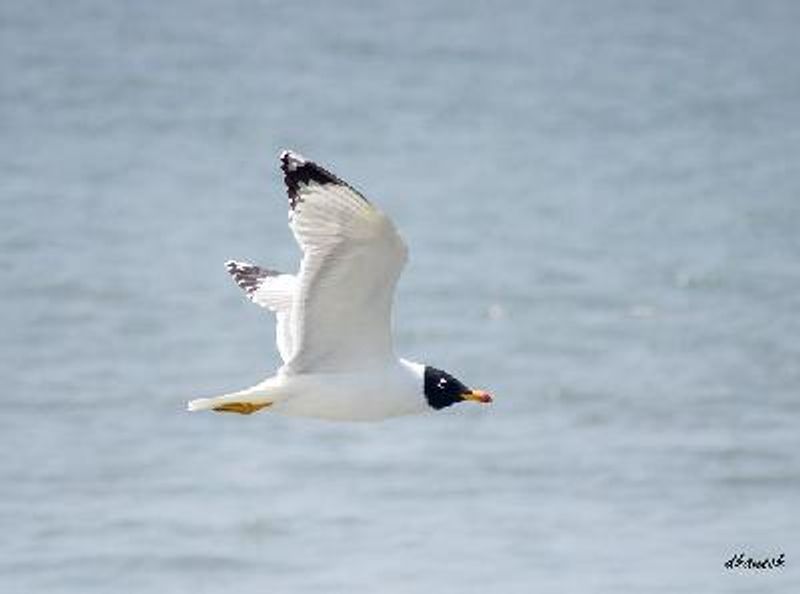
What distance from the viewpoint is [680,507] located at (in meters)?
16.2

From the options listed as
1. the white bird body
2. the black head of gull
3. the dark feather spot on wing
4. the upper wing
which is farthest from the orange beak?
the dark feather spot on wing

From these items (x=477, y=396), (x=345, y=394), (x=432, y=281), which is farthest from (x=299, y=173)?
(x=432, y=281)

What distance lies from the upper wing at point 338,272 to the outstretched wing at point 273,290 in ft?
0.98

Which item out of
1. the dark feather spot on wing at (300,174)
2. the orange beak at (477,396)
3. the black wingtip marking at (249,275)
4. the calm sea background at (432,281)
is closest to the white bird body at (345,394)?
the orange beak at (477,396)

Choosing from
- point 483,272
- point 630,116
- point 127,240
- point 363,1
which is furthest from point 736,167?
point 363,1

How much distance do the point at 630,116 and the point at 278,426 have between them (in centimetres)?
1487

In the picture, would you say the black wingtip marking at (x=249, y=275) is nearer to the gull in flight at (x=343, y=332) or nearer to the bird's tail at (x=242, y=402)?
the gull in flight at (x=343, y=332)

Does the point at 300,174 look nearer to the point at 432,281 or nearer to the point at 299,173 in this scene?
the point at 299,173

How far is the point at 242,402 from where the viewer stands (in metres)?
9.34

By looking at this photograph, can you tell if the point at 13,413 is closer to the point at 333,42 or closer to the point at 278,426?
the point at 278,426

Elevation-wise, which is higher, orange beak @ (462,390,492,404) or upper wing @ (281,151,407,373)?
upper wing @ (281,151,407,373)

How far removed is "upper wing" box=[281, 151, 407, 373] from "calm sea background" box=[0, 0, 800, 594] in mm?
4542

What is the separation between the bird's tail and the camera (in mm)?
9227

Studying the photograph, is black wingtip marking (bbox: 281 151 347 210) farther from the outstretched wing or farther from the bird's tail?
the outstretched wing
